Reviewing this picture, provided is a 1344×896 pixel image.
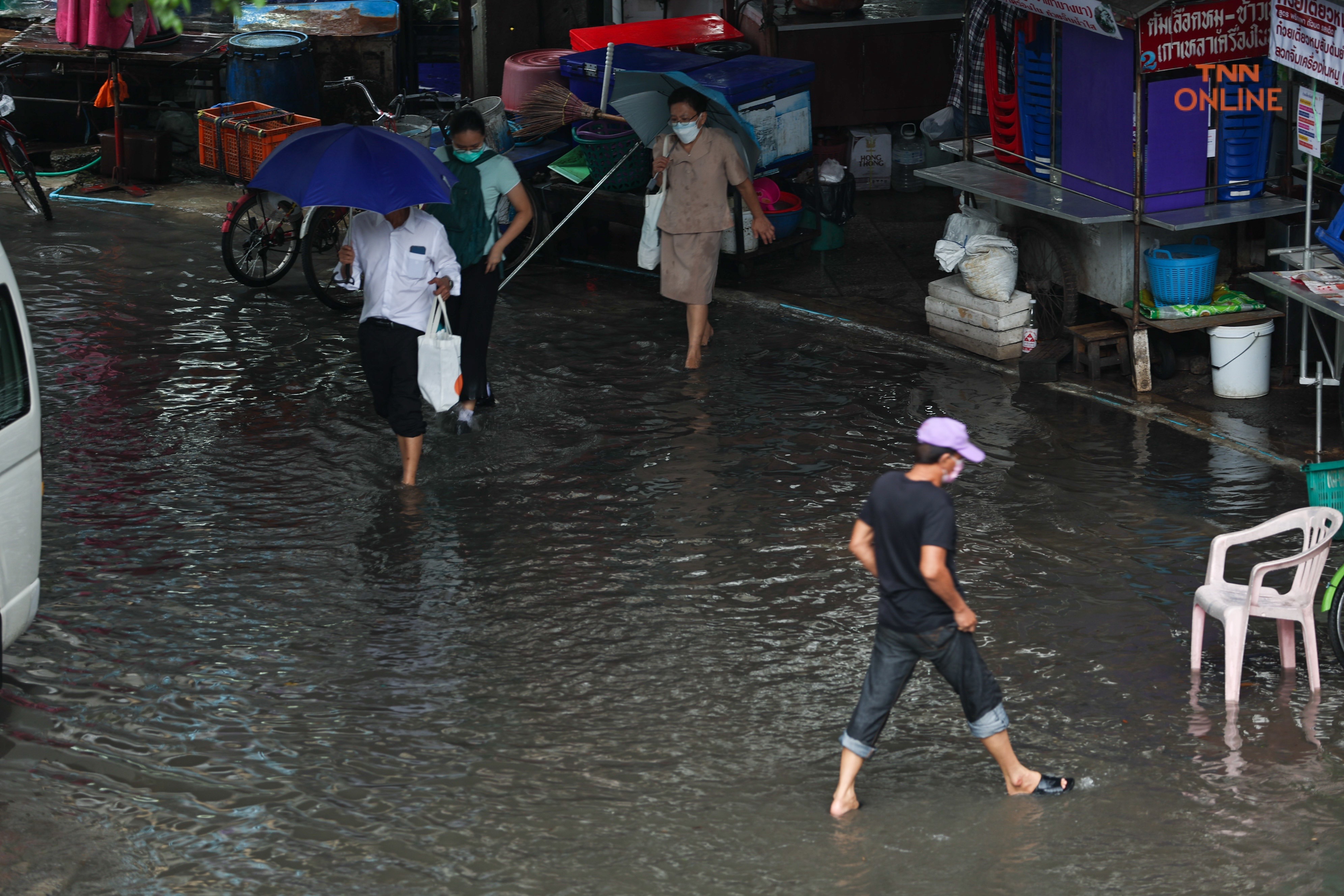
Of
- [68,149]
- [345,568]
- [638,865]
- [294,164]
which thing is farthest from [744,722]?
[68,149]

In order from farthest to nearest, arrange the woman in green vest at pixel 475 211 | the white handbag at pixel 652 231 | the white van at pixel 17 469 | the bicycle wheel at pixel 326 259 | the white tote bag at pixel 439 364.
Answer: the bicycle wheel at pixel 326 259
the white handbag at pixel 652 231
the woman in green vest at pixel 475 211
the white tote bag at pixel 439 364
the white van at pixel 17 469

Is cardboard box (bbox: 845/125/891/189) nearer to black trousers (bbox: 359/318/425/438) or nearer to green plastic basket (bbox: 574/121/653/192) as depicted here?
green plastic basket (bbox: 574/121/653/192)

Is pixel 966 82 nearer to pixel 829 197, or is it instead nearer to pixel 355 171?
pixel 829 197

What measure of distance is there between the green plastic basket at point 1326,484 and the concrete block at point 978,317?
13.9 feet

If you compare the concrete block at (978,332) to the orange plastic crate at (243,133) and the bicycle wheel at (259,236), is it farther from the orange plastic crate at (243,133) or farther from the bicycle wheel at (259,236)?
the orange plastic crate at (243,133)

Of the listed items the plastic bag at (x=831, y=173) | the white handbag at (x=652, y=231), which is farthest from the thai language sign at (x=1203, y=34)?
the plastic bag at (x=831, y=173)

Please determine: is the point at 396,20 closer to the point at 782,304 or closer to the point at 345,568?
the point at 782,304

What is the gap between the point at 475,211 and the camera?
8.71 meters

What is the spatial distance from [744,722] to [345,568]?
2.41 meters

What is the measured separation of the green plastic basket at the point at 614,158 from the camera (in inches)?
472

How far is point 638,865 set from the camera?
4918 mm

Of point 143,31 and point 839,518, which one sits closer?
point 839,518

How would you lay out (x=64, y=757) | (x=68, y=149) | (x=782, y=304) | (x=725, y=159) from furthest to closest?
(x=68, y=149) → (x=782, y=304) → (x=725, y=159) → (x=64, y=757)

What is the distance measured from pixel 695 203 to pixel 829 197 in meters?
3.26
